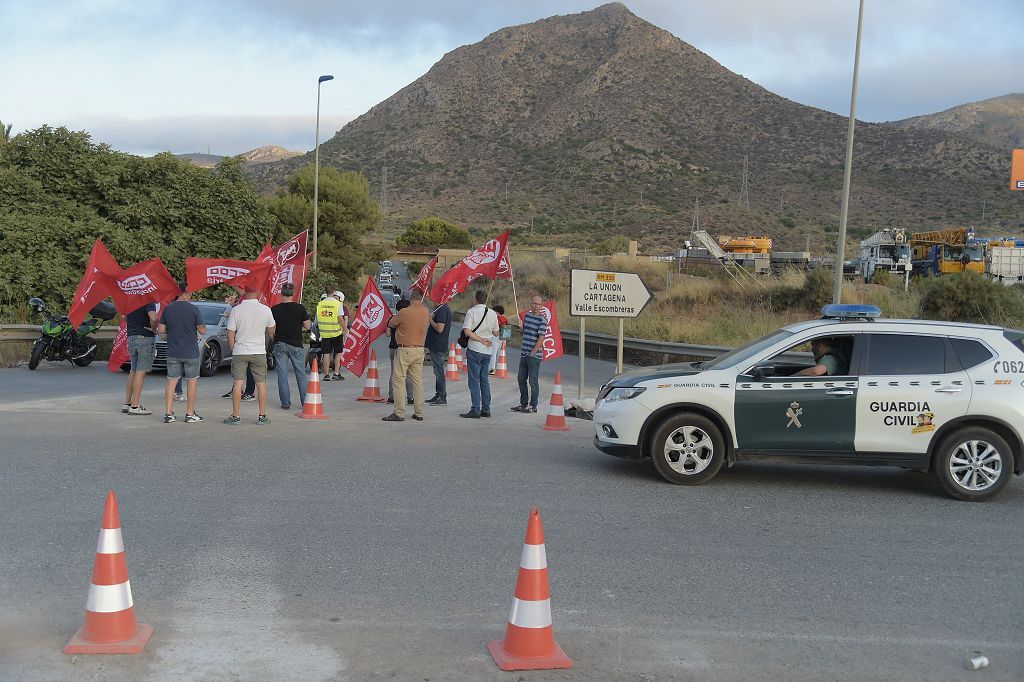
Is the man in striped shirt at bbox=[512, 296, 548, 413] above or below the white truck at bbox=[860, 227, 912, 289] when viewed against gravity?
below

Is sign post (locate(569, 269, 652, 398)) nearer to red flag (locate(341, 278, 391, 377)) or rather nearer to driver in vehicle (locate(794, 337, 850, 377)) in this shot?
red flag (locate(341, 278, 391, 377))

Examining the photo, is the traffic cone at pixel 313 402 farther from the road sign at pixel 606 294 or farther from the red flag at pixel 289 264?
the red flag at pixel 289 264

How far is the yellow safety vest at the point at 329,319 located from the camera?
59.9ft

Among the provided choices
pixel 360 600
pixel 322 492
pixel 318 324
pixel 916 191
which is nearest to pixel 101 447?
pixel 322 492

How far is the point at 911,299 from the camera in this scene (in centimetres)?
2989

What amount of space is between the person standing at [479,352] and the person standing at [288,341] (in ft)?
8.00

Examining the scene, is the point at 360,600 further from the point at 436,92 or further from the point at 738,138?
the point at 436,92

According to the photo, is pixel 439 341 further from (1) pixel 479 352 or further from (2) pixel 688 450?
(2) pixel 688 450

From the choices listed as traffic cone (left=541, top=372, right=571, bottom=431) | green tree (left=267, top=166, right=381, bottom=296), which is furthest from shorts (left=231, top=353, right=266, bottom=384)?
green tree (left=267, top=166, right=381, bottom=296)

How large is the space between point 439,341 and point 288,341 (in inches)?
90.0

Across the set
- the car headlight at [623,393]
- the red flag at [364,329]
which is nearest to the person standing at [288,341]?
the red flag at [364,329]

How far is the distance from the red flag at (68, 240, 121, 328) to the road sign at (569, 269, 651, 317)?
22.9 feet

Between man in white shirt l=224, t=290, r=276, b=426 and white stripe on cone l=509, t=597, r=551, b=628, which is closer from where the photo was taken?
white stripe on cone l=509, t=597, r=551, b=628

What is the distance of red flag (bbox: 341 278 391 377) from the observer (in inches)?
661
